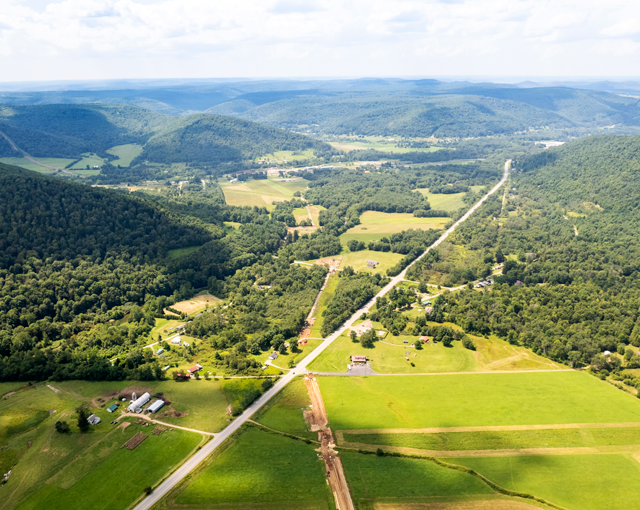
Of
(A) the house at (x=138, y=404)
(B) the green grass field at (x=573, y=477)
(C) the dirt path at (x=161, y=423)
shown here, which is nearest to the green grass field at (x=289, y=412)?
(C) the dirt path at (x=161, y=423)

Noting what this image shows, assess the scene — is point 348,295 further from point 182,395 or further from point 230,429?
point 230,429

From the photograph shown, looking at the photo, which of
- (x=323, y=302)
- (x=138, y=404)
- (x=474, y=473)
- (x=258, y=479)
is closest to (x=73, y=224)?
(x=323, y=302)

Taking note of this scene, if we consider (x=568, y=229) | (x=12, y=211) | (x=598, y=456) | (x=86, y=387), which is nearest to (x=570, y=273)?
(x=568, y=229)

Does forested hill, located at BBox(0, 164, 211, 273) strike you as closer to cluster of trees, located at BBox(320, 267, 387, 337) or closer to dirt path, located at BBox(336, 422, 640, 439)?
cluster of trees, located at BBox(320, 267, 387, 337)

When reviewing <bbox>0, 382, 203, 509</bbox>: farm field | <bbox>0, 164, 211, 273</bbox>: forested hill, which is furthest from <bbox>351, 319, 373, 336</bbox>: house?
<bbox>0, 164, 211, 273</bbox>: forested hill

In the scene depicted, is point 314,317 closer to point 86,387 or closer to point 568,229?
point 86,387

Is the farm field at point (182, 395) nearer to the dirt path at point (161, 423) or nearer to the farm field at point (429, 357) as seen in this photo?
the dirt path at point (161, 423)

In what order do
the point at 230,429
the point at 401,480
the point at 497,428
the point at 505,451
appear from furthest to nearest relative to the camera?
the point at 497,428 < the point at 230,429 < the point at 505,451 < the point at 401,480
